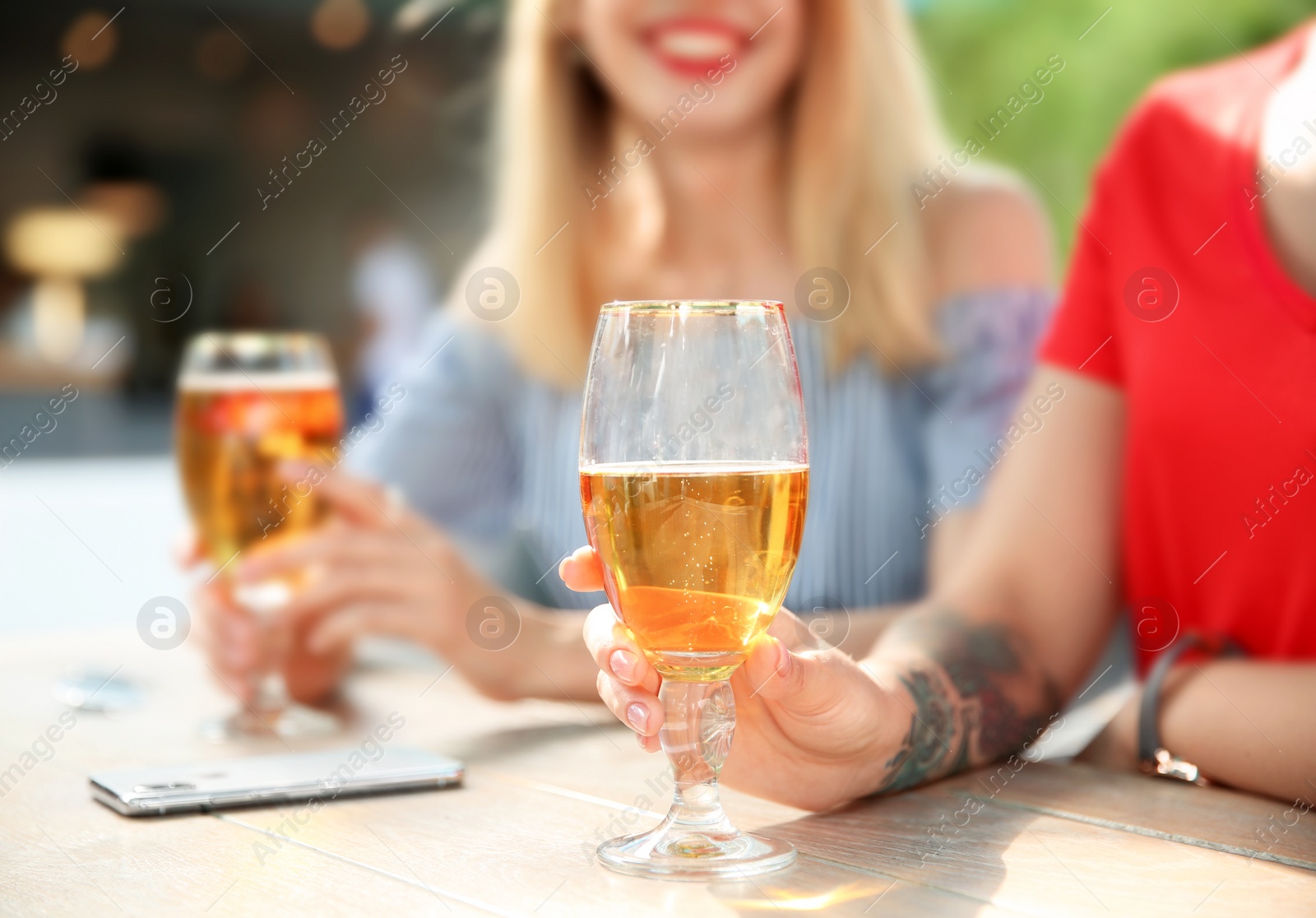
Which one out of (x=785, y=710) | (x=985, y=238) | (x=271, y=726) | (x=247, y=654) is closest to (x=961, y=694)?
(x=785, y=710)

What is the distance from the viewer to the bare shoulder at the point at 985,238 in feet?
6.15

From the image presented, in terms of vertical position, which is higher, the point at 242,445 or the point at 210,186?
the point at 210,186

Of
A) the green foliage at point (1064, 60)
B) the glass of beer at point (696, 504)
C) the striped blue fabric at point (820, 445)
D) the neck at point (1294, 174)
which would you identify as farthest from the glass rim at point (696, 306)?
the green foliage at point (1064, 60)

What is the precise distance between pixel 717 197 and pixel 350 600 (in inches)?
33.6

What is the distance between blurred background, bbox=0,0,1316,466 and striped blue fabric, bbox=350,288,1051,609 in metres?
5.51

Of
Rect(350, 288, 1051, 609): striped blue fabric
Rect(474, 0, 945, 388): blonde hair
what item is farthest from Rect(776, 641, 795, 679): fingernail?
Rect(474, 0, 945, 388): blonde hair

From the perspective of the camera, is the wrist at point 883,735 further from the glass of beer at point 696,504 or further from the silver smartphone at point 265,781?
the silver smartphone at point 265,781

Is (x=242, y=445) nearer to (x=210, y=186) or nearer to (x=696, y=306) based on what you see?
(x=696, y=306)

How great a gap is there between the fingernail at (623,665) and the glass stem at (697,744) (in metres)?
0.02

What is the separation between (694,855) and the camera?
30.6 inches

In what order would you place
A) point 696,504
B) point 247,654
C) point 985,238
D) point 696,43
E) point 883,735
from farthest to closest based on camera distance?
point 985,238, point 696,43, point 247,654, point 883,735, point 696,504

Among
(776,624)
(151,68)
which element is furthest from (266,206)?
(776,624)

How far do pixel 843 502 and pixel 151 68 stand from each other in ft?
23.8

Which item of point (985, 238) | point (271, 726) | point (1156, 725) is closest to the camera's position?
point (1156, 725)
